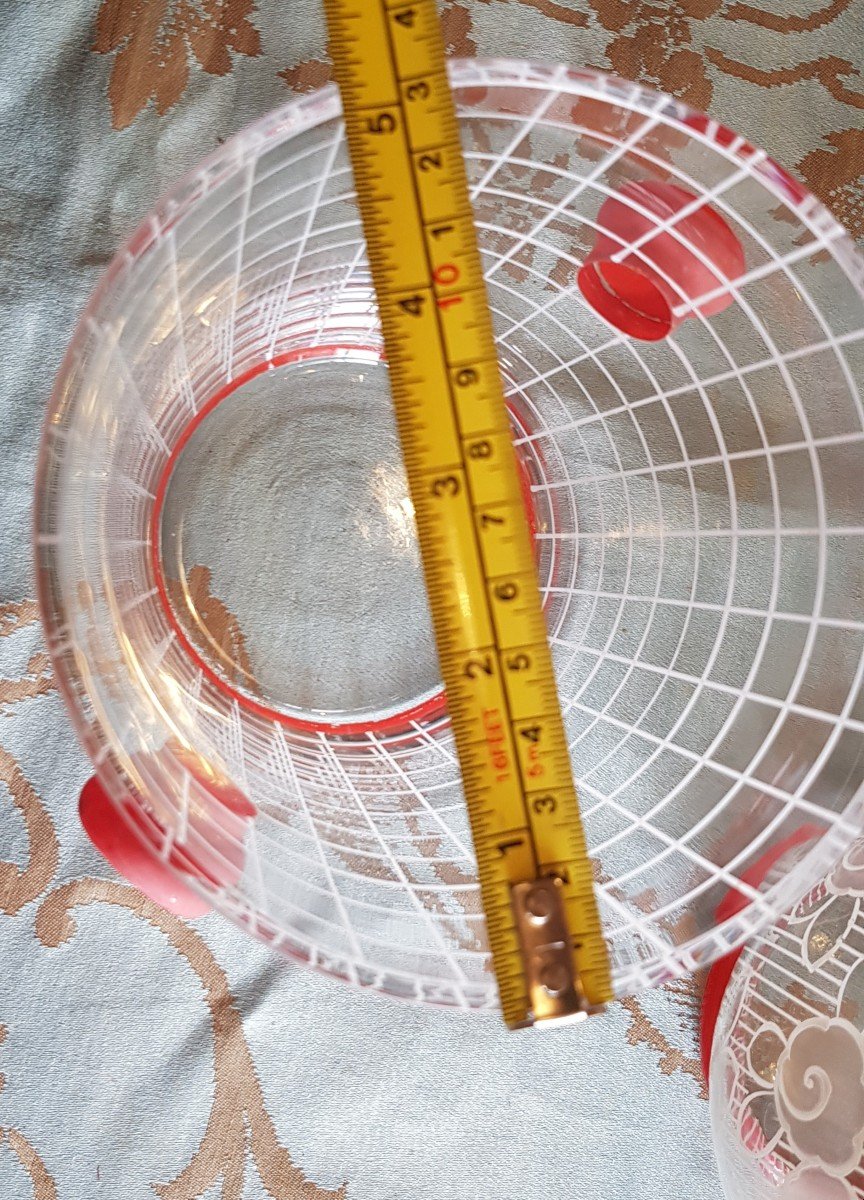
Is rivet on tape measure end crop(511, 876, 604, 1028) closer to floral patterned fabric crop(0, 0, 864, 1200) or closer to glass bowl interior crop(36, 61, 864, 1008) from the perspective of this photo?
glass bowl interior crop(36, 61, 864, 1008)

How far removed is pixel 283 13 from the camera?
0.65 m

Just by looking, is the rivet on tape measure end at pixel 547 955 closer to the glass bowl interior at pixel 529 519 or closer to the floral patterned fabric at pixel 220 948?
the glass bowl interior at pixel 529 519

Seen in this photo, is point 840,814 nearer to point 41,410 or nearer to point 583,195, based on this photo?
point 583,195

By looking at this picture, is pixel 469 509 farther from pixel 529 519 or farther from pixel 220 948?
pixel 220 948

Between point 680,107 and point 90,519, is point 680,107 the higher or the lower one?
the higher one

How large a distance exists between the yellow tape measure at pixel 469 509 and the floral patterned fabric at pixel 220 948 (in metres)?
0.25

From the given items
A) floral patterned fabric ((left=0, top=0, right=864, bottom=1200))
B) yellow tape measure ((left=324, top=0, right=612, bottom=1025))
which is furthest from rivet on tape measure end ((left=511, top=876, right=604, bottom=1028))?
floral patterned fabric ((left=0, top=0, right=864, bottom=1200))

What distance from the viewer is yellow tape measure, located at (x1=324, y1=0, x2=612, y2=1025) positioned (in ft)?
1.33

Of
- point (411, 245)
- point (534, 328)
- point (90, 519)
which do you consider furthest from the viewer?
point (534, 328)

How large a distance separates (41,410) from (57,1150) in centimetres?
44

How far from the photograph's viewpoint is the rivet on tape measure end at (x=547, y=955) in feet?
1.43

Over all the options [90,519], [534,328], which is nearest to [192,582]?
[90,519]

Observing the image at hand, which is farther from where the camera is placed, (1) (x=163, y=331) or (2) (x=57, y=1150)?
(2) (x=57, y=1150)

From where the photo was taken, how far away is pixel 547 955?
0.44 metres
